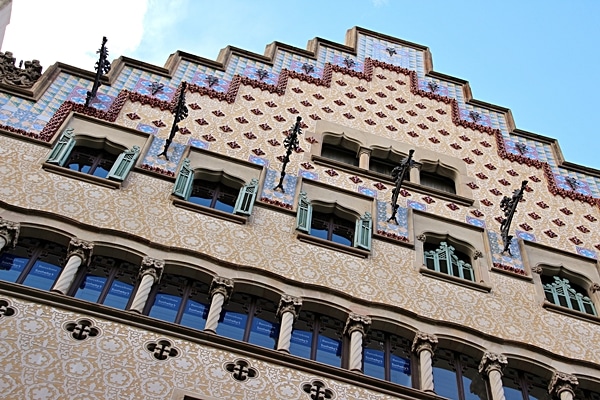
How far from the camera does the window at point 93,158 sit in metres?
10.1

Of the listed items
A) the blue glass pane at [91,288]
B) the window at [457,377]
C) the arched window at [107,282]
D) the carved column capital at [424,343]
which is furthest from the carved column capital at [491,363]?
the blue glass pane at [91,288]

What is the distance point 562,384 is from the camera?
8.99 m

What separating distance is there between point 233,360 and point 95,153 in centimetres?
429

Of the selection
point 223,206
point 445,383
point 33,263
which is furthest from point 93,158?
point 445,383

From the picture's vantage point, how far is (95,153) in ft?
35.6

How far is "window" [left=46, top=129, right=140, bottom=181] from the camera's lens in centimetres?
1012

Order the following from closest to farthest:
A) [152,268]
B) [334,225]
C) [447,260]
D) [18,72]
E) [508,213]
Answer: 1. [152,268]
2. [447,260]
3. [334,225]
4. [508,213]
5. [18,72]

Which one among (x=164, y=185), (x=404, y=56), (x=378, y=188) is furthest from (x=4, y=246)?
(x=404, y=56)

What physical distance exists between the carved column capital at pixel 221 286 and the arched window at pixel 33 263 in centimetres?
169

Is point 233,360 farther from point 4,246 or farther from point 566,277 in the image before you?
point 566,277

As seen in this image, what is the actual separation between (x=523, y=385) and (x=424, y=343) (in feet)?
4.16

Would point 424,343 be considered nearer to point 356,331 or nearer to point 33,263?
point 356,331

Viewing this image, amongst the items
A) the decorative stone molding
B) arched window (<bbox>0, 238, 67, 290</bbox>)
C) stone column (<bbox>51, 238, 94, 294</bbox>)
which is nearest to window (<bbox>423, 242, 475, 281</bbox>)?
the decorative stone molding

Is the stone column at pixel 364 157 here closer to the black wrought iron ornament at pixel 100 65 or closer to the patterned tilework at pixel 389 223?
the patterned tilework at pixel 389 223
